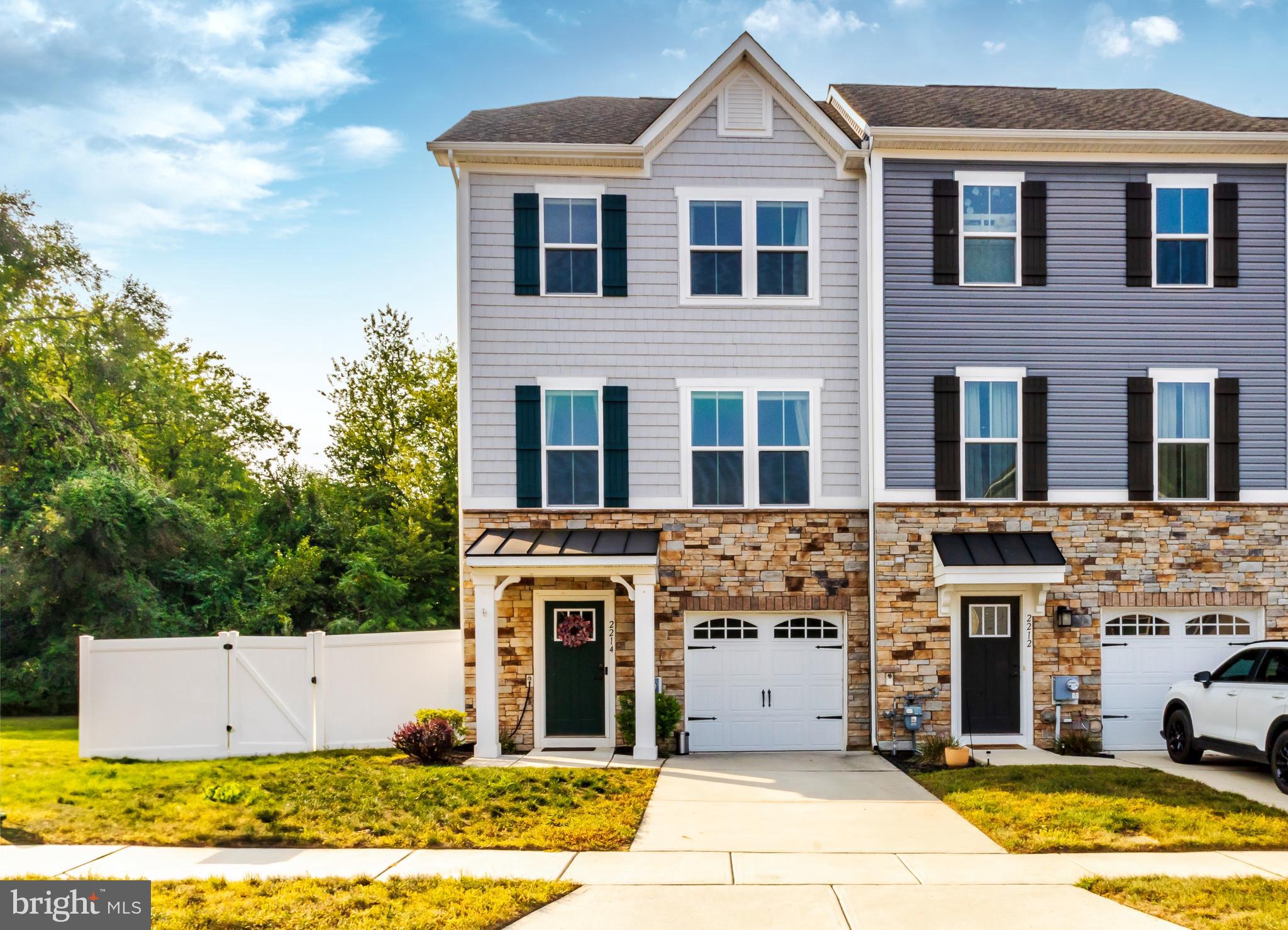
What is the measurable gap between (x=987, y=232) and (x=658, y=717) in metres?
8.95

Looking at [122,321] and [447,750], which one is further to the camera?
[122,321]

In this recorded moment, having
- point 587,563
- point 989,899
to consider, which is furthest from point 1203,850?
point 587,563

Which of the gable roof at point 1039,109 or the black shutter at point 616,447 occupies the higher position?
the gable roof at point 1039,109

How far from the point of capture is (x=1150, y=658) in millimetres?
13961

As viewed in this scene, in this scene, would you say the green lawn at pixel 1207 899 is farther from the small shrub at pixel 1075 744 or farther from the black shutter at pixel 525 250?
the black shutter at pixel 525 250

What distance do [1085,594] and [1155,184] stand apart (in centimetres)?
650

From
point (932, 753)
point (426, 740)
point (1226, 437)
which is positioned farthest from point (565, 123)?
point (1226, 437)

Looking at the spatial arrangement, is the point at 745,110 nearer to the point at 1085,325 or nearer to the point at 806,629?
the point at 1085,325

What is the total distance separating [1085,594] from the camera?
1382 cm

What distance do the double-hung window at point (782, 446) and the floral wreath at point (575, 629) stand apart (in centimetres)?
326

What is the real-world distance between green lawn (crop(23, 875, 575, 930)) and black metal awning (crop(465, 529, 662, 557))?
5941mm

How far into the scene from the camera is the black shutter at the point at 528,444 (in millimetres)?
13766

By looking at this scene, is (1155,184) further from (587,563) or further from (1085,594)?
(587,563)

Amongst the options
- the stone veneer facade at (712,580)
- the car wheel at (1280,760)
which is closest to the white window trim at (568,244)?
the stone veneer facade at (712,580)
